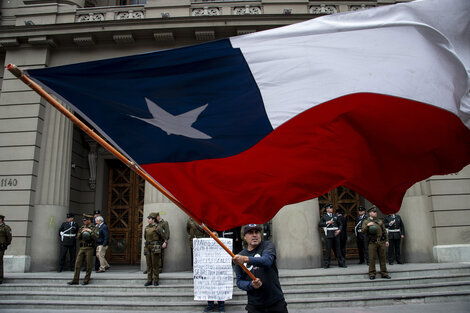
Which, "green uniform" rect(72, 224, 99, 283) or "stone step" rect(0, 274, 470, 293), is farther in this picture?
"green uniform" rect(72, 224, 99, 283)

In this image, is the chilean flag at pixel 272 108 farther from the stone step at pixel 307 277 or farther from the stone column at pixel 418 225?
the stone column at pixel 418 225

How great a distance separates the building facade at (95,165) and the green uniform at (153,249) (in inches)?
92.1

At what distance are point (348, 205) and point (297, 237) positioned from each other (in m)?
4.47

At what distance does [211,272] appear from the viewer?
8.77 meters

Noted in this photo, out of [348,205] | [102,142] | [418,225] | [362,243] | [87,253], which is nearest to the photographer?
[102,142]

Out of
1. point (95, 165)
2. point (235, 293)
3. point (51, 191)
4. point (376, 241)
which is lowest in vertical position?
point (235, 293)

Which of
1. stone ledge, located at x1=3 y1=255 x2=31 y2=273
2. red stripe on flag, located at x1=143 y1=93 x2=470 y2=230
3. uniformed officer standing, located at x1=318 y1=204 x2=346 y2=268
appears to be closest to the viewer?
red stripe on flag, located at x1=143 y1=93 x2=470 y2=230

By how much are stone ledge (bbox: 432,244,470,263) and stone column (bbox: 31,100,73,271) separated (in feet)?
46.8

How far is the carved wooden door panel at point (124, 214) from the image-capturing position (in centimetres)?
1666

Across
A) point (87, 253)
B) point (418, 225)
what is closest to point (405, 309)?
point (418, 225)

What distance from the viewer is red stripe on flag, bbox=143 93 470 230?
12.4ft

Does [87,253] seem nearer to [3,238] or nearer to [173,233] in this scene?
[3,238]

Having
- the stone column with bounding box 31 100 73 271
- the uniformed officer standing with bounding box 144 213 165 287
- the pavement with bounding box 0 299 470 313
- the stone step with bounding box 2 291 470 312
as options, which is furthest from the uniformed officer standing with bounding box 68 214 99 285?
the stone column with bounding box 31 100 73 271

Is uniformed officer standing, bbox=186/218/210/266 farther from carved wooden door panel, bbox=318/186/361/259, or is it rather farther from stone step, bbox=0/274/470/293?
carved wooden door panel, bbox=318/186/361/259
